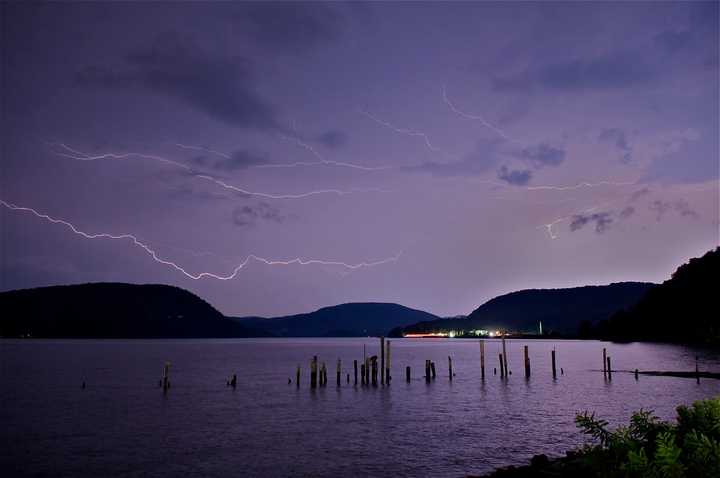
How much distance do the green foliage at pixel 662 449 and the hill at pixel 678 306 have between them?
11882cm

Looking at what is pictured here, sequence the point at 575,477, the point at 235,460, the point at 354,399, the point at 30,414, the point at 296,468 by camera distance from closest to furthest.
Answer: the point at 575,477, the point at 296,468, the point at 235,460, the point at 30,414, the point at 354,399

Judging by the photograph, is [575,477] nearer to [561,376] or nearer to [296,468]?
[296,468]

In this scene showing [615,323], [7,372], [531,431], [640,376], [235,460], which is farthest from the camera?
[615,323]

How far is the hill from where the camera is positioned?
125 m

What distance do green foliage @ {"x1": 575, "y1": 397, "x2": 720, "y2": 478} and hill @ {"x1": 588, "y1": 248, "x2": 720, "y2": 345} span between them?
119 m

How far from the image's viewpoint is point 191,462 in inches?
885

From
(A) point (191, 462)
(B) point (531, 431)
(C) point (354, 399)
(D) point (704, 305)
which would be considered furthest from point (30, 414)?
(D) point (704, 305)

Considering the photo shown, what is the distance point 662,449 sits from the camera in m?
6.45

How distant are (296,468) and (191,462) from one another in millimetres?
4675

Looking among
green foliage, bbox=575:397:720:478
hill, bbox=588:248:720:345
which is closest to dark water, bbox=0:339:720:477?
green foliage, bbox=575:397:720:478

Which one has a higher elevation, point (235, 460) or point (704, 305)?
point (704, 305)

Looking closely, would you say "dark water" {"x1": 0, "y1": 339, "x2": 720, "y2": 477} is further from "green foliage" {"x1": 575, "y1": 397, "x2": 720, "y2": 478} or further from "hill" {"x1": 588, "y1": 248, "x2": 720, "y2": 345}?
"hill" {"x1": 588, "y1": 248, "x2": 720, "y2": 345}

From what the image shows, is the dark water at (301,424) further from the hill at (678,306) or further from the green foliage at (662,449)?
the hill at (678,306)

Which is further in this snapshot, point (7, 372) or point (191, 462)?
point (7, 372)
